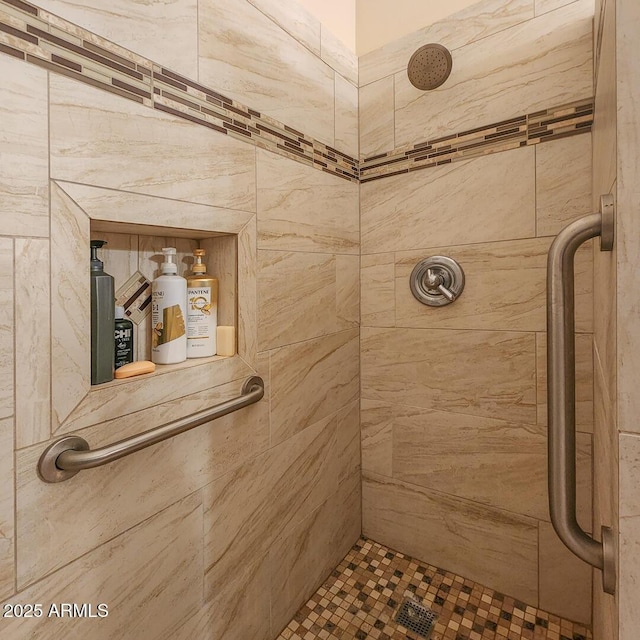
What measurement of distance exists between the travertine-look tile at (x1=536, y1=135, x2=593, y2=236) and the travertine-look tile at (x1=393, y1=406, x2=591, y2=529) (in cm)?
63

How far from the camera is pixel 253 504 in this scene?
1.06 m

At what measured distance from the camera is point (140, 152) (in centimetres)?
78

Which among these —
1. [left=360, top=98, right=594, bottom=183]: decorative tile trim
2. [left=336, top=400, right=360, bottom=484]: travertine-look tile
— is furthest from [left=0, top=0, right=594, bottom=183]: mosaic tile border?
[left=336, top=400, right=360, bottom=484]: travertine-look tile

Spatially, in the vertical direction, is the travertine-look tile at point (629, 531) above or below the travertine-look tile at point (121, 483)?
above

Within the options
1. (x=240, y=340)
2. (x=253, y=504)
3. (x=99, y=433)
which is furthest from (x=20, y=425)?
(x=253, y=504)

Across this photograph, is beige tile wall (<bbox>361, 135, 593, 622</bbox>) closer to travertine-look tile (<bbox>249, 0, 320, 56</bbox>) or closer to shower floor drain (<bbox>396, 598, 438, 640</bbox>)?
shower floor drain (<bbox>396, 598, 438, 640</bbox>)

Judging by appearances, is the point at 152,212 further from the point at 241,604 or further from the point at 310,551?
the point at 310,551

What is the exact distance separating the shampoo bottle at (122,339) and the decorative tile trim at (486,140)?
3.35 ft

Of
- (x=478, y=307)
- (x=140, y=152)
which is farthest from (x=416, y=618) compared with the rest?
(x=140, y=152)

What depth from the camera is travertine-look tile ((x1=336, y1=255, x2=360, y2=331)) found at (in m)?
1.38

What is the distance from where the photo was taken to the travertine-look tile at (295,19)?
109 centimetres

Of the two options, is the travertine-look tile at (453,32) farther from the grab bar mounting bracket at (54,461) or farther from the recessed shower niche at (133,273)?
the grab bar mounting bracket at (54,461)

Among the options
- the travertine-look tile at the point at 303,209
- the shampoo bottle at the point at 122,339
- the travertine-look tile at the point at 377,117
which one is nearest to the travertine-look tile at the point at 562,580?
the travertine-look tile at the point at 303,209

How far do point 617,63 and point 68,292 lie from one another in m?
0.82
